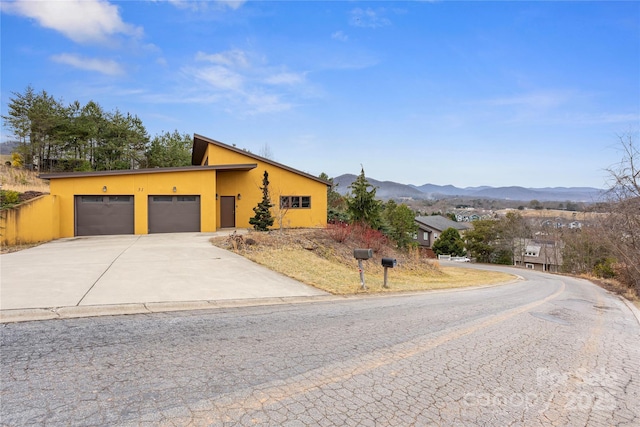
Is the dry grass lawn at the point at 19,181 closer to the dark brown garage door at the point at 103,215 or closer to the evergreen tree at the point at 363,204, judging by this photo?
the dark brown garage door at the point at 103,215

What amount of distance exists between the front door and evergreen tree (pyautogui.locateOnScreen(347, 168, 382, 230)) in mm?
7703

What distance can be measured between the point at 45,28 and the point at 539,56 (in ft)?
89.8

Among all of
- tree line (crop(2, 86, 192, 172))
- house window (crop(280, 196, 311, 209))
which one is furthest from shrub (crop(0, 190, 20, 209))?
tree line (crop(2, 86, 192, 172))

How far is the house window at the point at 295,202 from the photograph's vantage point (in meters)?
23.2

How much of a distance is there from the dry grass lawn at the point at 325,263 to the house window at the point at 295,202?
239 inches

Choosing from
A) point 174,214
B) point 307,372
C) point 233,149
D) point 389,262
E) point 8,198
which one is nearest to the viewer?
point 307,372

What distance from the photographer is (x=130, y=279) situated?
26.1ft

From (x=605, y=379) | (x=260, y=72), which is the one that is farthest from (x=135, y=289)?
(x=260, y=72)

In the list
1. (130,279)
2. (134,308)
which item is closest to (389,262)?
(134,308)

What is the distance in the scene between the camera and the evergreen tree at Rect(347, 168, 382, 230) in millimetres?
20969

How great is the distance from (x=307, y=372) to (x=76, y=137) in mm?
37760

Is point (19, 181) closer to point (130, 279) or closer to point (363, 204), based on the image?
point (130, 279)

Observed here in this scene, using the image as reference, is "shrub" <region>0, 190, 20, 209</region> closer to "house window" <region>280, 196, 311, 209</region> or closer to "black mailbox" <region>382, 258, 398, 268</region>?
"house window" <region>280, 196, 311, 209</region>

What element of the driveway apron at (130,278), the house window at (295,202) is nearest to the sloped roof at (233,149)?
the house window at (295,202)
